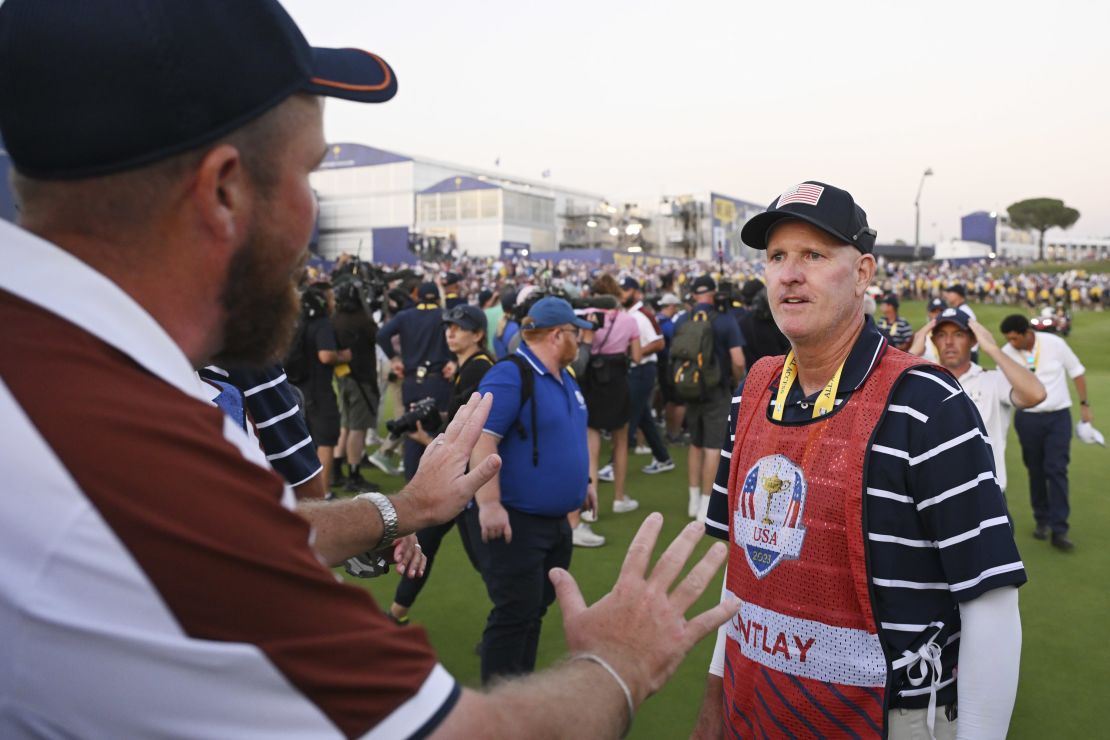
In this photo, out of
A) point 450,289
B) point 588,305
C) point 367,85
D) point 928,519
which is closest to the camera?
point 367,85

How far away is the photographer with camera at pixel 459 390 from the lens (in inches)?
181

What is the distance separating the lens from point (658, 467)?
897cm

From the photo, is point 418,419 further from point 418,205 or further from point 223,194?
point 418,205

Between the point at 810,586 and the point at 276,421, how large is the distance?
1.64m

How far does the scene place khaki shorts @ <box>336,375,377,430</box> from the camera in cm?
793

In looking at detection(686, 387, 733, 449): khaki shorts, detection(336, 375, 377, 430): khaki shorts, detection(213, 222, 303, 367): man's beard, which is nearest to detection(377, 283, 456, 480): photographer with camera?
detection(336, 375, 377, 430): khaki shorts

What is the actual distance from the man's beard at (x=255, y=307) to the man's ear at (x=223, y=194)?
30 mm

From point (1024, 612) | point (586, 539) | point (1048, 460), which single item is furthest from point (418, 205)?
point (1024, 612)

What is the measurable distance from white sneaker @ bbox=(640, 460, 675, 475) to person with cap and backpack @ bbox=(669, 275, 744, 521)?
1532mm

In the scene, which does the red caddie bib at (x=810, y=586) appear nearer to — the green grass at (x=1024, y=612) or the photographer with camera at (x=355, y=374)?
the green grass at (x=1024, y=612)

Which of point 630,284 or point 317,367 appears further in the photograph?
point 630,284

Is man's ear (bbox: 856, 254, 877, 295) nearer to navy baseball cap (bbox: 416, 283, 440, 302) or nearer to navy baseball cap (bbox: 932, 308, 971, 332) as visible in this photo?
navy baseball cap (bbox: 932, 308, 971, 332)

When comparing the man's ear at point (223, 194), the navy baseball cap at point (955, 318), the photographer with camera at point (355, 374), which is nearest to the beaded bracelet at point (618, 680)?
the man's ear at point (223, 194)

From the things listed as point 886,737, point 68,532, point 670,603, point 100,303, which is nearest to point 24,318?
point 100,303
